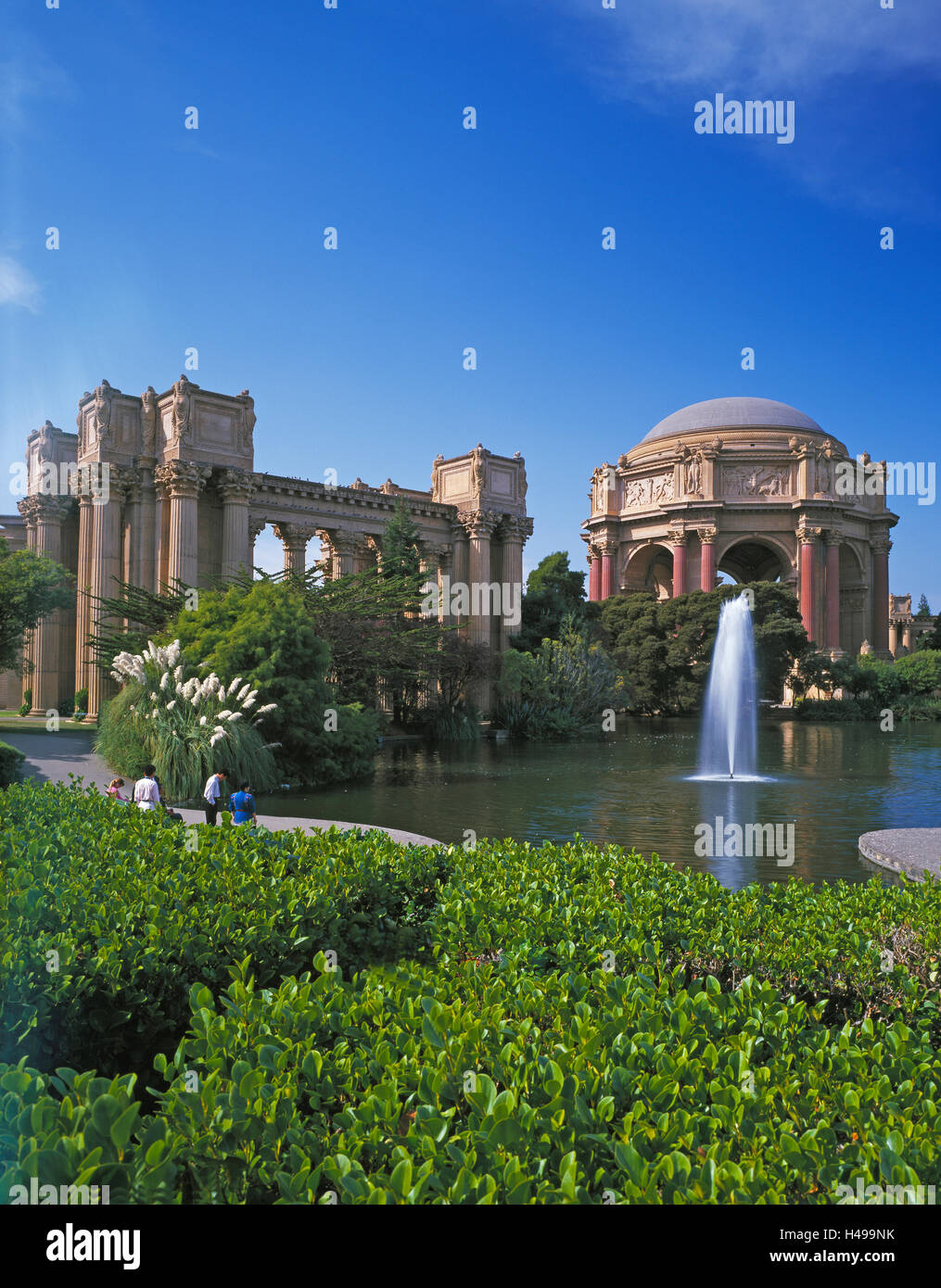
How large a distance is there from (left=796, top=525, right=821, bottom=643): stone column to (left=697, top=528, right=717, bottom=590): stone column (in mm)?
7085

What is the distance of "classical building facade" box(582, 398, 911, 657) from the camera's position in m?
74.2

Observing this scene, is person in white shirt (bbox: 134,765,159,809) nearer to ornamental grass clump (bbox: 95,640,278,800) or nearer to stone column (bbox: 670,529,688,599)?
ornamental grass clump (bbox: 95,640,278,800)

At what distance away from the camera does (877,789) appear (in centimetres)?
2130

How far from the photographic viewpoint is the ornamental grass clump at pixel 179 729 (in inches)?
721

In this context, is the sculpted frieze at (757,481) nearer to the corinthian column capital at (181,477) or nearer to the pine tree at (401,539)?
the pine tree at (401,539)

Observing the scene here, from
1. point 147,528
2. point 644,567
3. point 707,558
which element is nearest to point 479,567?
point 147,528

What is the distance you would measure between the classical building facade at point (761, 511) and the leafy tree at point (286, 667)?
55.4 metres

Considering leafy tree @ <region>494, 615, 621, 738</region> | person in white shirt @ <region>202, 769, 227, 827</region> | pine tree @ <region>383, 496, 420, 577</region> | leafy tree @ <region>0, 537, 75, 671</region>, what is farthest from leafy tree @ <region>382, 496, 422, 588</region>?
person in white shirt @ <region>202, 769, 227, 827</region>

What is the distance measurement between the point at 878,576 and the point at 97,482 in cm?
6899

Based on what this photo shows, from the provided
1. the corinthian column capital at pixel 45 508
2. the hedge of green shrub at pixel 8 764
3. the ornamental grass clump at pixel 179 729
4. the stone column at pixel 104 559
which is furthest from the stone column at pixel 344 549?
the hedge of green shrub at pixel 8 764
